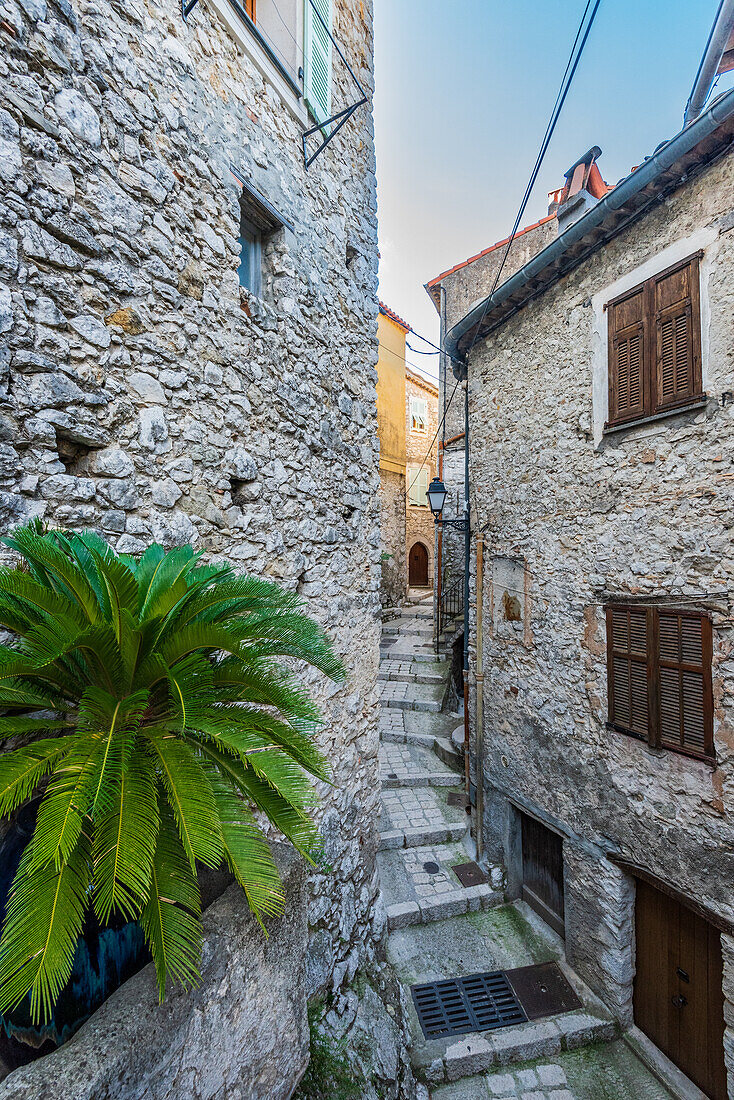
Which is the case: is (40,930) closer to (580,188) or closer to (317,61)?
(317,61)

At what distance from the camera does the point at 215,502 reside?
277 centimetres

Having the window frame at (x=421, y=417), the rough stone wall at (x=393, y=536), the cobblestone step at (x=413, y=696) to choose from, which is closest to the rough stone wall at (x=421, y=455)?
the window frame at (x=421, y=417)

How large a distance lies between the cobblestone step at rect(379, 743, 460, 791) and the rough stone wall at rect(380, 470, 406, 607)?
5.59 m

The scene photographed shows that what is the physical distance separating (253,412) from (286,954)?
2832 mm

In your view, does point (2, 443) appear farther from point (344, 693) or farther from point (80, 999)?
point (344, 693)

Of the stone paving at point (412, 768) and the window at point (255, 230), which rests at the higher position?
the window at point (255, 230)

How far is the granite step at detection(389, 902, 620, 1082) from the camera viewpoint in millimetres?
4293

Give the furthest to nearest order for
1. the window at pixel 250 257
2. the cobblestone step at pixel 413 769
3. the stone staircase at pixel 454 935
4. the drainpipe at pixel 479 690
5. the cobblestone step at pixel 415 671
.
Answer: the cobblestone step at pixel 415 671 → the cobblestone step at pixel 413 769 → the drainpipe at pixel 479 690 → the stone staircase at pixel 454 935 → the window at pixel 250 257

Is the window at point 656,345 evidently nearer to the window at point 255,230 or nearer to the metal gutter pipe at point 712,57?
the metal gutter pipe at point 712,57

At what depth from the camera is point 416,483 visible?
59.4ft

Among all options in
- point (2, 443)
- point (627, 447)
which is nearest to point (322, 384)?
point (2, 443)

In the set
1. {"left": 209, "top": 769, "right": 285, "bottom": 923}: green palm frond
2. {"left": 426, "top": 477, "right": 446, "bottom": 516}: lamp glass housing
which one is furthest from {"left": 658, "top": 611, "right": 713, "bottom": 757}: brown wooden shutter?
{"left": 426, "top": 477, "right": 446, "bottom": 516}: lamp glass housing

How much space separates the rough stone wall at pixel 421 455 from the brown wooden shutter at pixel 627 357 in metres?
12.6

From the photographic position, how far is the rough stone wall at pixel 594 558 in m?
3.86
